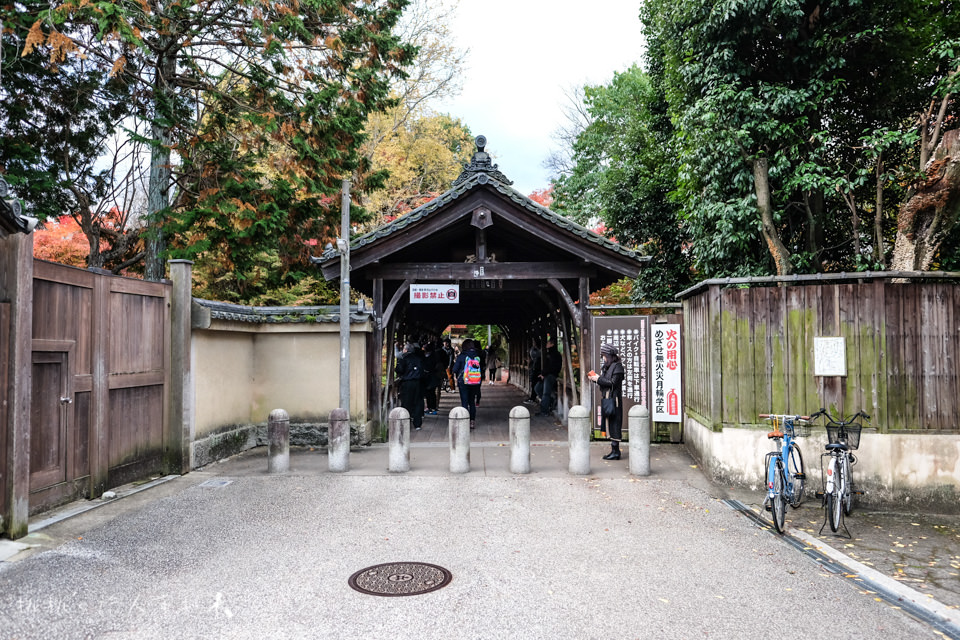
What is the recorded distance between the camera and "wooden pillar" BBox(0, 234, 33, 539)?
5758mm

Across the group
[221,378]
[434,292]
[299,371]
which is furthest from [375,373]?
[221,378]

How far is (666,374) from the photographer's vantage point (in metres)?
11.0

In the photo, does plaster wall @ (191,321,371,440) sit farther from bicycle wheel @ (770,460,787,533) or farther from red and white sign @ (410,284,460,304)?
bicycle wheel @ (770,460,787,533)

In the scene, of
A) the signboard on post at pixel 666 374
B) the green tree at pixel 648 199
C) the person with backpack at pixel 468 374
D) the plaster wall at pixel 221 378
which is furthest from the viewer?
the green tree at pixel 648 199

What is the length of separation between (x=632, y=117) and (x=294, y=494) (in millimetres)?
17816

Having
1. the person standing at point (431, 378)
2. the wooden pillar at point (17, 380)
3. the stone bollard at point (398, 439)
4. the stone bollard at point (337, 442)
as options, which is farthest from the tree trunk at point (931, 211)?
the wooden pillar at point (17, 380)

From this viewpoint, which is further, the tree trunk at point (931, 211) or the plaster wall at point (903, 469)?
the tree trunk at point (931, 211)

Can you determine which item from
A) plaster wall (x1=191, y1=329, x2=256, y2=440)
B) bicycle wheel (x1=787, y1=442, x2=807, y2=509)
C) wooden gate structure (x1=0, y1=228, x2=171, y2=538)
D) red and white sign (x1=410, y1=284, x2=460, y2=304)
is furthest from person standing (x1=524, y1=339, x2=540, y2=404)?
wooden gate structure (x1=0, y1=228, x2=171, y2=538)

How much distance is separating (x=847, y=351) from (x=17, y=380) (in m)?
9.16

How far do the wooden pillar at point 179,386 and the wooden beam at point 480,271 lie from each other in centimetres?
371

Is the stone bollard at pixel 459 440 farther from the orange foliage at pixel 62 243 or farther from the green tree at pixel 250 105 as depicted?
the orange foliage at pixel 62 243

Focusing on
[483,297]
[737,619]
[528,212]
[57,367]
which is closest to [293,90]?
[528,212]

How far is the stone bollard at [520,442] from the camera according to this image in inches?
350

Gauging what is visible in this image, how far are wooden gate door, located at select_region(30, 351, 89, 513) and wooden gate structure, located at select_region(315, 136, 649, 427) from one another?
5095 millimetres
